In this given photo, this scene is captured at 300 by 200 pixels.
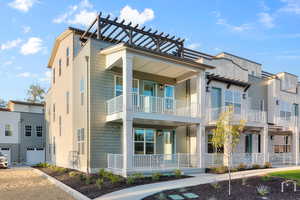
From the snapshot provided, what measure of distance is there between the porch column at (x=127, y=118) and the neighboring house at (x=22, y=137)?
800 inches

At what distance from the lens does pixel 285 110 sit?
2434 cm

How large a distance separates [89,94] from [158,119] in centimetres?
410

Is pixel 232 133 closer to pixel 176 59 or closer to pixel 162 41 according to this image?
pixel 176 59

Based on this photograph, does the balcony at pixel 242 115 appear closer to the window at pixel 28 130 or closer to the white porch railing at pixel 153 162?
the white porch railing at pixel 153 162

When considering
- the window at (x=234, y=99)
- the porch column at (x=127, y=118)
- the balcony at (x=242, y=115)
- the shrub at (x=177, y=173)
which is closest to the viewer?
the porch column at (x=127, y=118)

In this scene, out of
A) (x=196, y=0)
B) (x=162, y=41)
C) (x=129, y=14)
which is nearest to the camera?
(x=196, y=0)

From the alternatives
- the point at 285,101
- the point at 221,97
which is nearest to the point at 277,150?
the point at 285,101

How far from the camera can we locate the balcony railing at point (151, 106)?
47.1 feet

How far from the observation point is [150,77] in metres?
17.4

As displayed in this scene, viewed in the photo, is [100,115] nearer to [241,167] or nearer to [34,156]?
[241,167]

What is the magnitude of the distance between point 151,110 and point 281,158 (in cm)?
1316

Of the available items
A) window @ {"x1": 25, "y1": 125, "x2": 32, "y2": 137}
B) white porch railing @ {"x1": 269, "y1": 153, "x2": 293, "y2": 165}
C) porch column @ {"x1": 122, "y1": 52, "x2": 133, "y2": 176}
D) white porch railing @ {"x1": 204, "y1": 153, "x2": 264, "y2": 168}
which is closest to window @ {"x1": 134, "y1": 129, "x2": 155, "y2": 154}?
porch column @ {"x1": 122, "y1": 52, "x2": 133, "y2": 176}

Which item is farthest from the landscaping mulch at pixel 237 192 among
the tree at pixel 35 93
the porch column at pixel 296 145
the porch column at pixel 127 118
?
the tree at pixel 35 93

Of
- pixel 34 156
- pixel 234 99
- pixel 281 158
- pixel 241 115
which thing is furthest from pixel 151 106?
pixel 34 156
